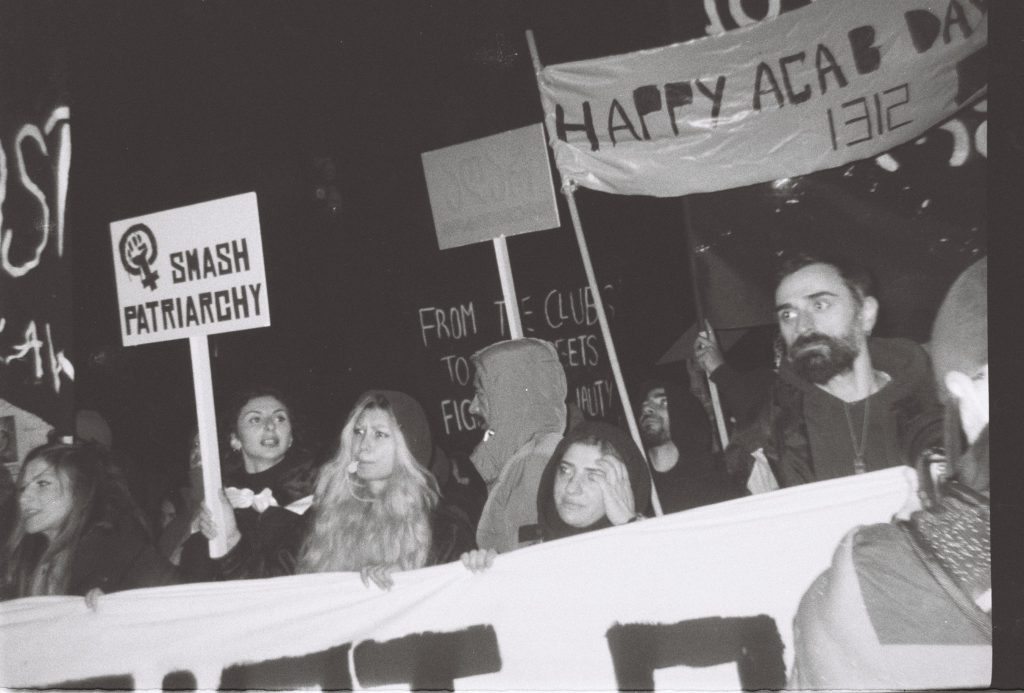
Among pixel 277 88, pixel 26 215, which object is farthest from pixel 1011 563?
pixel 26 215

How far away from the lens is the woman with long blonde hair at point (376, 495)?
4254mm

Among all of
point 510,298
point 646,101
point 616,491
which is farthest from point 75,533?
point 646,101

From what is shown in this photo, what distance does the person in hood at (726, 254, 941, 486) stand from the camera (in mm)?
3633

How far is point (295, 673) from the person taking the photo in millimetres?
4285

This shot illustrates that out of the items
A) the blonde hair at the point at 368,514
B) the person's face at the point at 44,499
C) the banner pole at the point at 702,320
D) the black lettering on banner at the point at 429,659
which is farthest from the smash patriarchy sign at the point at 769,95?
the person's face at the point at 44,499

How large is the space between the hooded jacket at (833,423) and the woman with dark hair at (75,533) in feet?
8.56

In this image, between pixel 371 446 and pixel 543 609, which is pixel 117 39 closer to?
pixel 371 446

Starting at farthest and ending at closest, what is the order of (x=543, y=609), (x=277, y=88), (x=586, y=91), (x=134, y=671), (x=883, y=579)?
(x=277, y=88) < (x=134, y=671) < (x=586, y=91) < (x=543, y=609) < (x=883, y=579)

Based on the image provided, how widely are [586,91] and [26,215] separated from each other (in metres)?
2.80

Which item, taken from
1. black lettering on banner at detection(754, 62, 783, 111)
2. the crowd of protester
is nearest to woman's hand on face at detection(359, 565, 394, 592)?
the crowd of protester

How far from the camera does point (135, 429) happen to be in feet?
19.4

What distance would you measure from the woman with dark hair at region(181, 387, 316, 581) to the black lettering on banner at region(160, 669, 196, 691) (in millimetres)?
424

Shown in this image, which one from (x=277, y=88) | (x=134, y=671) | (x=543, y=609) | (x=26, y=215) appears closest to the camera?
(x=543, y=609)

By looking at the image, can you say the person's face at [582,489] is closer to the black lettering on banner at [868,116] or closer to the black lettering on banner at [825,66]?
the black lettering on banner at [868,116]
